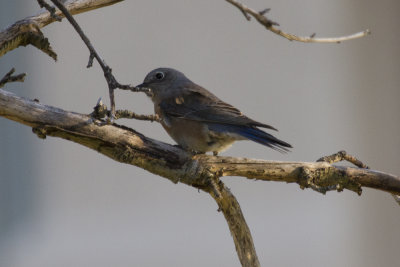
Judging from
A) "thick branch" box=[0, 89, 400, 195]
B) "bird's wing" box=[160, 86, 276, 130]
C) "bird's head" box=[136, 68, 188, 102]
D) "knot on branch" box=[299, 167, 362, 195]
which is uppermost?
"bird's head" box=[136, 68, 188, 102]

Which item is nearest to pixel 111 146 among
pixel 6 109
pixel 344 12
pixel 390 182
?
pixel 6 109

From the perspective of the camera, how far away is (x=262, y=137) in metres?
3.17

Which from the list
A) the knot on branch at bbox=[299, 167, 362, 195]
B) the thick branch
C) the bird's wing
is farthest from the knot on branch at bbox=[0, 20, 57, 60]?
the knot on branch at bbox=[299, 167, 362, 195]

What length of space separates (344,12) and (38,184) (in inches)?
130

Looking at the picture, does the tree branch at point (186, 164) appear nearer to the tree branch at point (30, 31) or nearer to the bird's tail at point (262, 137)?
the bird's tail at point (262, 137)

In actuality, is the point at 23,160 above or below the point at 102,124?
above

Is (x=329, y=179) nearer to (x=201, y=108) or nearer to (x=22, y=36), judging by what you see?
(x=201, y=108)

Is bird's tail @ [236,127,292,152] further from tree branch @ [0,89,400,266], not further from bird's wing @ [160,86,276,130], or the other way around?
tree branch @ [0,89,400,266]

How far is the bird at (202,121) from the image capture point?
11.0ft

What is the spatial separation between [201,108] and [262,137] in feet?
1.80

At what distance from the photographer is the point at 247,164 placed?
2750 mm

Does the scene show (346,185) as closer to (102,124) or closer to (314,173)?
(314,173)

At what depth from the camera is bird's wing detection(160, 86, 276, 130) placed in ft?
11.3

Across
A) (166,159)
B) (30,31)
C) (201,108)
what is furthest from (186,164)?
(201,108)
